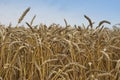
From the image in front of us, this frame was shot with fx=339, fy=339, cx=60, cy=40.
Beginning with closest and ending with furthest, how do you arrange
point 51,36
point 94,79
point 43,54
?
point 94,79 < point 43,54 < point 51,36

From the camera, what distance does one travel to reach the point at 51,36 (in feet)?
10.3

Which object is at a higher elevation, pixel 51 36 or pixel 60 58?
pixel 51 36

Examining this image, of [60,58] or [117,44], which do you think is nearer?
[60,58]

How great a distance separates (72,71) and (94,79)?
0.35 metres

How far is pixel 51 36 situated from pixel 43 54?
269 millimetres

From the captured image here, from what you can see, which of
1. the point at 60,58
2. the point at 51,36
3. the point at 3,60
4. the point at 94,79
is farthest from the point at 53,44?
the point at 94,79

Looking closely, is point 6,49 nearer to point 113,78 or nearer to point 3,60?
point 3,60

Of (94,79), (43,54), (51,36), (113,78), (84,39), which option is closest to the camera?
(94,79)

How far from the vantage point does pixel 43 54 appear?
2.92m

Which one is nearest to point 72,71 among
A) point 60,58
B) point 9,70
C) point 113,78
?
point 60,58

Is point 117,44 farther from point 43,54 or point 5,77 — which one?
point 5,77

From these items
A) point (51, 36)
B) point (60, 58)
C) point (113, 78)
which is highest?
point (51, 36)

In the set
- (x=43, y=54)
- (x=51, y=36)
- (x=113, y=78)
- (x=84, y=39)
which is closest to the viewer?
(x=113, y=78)

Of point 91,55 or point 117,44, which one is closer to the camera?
point 91,55
